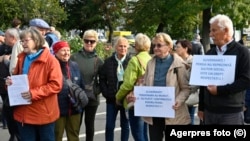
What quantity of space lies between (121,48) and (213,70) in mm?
2177

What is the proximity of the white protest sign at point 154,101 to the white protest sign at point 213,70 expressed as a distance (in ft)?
1.31

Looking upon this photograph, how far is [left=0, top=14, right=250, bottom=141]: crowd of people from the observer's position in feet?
15.2

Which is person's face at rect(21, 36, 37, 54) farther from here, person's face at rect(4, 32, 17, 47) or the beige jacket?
person's face at rect(4, 32, 17, 47)

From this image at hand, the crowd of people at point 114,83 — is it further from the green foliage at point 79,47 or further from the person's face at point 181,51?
the green foliage at point 79,47

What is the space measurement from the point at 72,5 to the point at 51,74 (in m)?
58.6

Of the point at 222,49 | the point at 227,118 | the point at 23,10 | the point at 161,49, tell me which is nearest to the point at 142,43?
the point at 161,49

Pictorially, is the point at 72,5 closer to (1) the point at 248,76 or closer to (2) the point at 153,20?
(2) the point at 153,20

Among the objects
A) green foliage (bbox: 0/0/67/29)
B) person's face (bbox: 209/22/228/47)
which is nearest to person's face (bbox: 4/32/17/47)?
person's face (bbox: 209/22/228/47)

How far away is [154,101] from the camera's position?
5.17m

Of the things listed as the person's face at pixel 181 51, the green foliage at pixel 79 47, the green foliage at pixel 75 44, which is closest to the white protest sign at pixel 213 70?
the person's face at pixel 181 51

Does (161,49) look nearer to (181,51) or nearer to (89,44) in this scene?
(89,44)

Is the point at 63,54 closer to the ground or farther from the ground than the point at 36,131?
farther from the ground

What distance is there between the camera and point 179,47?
775 centimetres

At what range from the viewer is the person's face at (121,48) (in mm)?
6523
